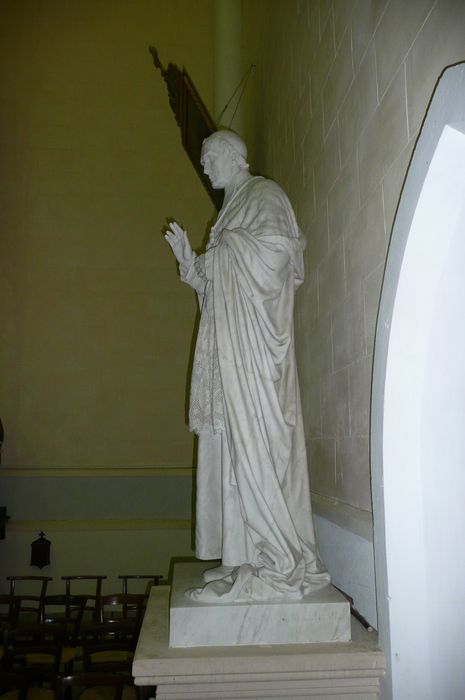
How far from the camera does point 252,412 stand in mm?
2453

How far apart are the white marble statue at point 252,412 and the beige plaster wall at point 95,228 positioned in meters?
4.67

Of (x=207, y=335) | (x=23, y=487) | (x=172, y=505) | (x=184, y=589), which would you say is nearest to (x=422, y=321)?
(x=207, y=335)

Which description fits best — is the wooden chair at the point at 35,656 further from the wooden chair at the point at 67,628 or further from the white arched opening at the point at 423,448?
the white arched opening at the point at 423,448

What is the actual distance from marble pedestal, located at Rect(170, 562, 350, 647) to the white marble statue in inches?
2.1

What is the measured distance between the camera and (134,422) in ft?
23.9

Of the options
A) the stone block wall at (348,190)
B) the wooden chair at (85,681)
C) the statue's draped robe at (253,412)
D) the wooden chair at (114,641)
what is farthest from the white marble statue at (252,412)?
the wooden chair at (114,641)

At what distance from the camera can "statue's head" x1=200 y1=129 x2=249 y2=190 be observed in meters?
2.88

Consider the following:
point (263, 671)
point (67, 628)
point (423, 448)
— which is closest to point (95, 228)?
point (67, 628)

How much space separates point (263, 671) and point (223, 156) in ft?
7.06

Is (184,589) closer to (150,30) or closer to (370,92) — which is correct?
(370,92)

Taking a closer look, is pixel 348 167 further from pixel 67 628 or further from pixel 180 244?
pixel 67 628

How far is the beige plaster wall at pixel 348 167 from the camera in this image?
7.38ft

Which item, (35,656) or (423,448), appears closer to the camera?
(423,448)

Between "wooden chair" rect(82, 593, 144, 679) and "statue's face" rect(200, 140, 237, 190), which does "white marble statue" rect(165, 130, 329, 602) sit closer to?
"statue's face" rect(200, 140, 237, 190)
